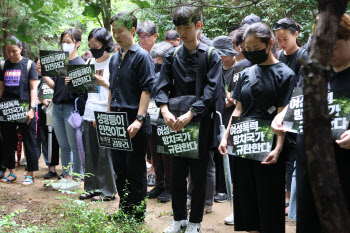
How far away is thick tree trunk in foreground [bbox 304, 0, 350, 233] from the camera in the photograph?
188 cm

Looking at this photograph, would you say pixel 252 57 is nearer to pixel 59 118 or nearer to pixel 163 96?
pixel 163 96

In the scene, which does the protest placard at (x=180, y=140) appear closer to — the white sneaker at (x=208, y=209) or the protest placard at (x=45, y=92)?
the white sneaker at (x=208, y=209)

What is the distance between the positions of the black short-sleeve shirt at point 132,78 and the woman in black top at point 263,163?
1280 mm

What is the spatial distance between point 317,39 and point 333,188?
2.27 ft

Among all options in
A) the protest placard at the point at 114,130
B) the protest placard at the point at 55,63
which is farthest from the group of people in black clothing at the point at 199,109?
the protest placard at the point at 55,63

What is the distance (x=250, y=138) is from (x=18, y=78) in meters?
4.77

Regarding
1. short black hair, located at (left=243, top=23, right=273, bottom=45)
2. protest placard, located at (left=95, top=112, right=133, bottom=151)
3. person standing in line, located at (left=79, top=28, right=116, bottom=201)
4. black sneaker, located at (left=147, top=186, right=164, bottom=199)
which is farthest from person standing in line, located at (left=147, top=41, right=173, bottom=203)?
short black hair, located at (left=243, top=23, right=273, bottom=45)

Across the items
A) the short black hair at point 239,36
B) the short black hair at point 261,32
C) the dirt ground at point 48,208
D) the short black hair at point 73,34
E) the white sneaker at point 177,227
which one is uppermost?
the short black hair at point 73,34

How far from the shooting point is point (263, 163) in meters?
3.47

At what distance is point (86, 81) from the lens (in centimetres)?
554

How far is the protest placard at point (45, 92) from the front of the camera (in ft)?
25.1

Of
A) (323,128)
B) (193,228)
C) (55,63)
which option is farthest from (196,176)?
(55,63)

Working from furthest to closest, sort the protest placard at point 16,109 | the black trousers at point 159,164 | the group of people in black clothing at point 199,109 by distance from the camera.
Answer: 1. the protest placard at point 16,109
2. the black trousers at point 159,164
3. the group of people in black clothing at point 199,109

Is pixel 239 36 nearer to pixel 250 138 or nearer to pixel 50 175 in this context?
pixel 250 138
